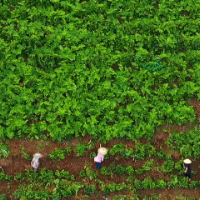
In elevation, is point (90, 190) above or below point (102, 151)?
below

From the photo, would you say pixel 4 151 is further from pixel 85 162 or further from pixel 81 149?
pixel 85 162

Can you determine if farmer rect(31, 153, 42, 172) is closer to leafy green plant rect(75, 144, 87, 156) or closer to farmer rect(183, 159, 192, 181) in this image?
leafy green plant rect(75, 144, 87, 156)

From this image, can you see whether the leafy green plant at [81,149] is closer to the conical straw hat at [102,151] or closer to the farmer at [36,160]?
the conical straw hat at [102,151]

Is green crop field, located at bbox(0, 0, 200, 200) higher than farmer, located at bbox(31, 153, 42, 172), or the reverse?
green crop field, located at bbox(0, 0, 200, 200)

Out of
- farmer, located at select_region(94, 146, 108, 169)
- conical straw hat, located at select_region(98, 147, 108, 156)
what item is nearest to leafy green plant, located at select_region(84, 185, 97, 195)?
farmer, located at select_region(94, 146, 108, 169)

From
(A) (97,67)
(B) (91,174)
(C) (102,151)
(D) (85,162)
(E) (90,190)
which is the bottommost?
(E) (90,190)

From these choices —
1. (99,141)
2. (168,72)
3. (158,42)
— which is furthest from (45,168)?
(158,42)

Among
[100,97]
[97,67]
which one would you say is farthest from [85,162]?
[97,67]

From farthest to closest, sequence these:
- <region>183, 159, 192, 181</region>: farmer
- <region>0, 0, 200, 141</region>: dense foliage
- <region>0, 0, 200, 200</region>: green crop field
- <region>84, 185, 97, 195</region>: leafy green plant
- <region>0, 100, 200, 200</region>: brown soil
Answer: <region>0, 0, 200, 141</region>: dense foliage, <region>0, 0, 200, 200</region>: green crop field, <region>0, 100, 200, 200</region>: brown soil, <region>84, 185, 97, 195</region>: leafy green plant, <region>183, 159, 192, 181</region>: farmer

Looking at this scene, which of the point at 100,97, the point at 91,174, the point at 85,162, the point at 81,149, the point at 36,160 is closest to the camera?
the point at 36,160

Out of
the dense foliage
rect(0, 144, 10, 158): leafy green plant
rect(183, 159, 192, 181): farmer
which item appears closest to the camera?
rect(183, 159, 192, 181): farmer

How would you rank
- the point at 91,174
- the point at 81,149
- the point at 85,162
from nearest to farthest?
the point at 91,174, the point at 85,162, the point at 81,149
